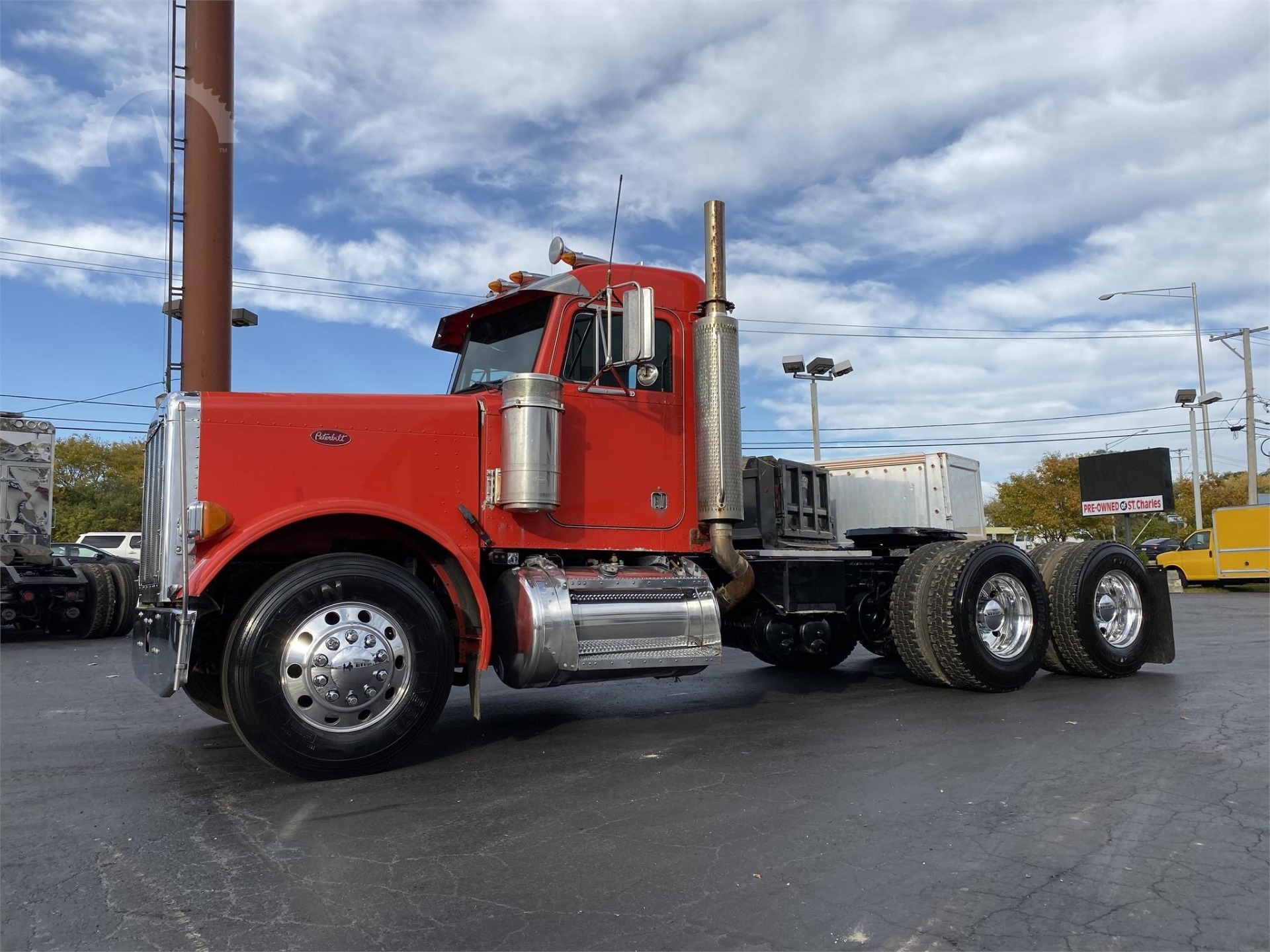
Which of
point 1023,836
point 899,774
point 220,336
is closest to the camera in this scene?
point 1023,836

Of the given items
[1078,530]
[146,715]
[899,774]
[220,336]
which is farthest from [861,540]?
[1078,530]

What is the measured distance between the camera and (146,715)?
7344 millimetres

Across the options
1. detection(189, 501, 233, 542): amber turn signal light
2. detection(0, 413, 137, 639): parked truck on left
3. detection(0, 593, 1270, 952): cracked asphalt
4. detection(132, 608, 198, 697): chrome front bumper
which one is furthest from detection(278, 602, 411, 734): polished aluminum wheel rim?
detection(0, 413, 137, 639): parked truck on left

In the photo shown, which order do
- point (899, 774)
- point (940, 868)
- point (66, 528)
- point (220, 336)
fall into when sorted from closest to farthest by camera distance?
point (940, 868) → point (899, 774) → point (220, 336) → point (66, 528)

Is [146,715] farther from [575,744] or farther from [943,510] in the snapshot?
[943,510]

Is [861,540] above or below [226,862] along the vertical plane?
above

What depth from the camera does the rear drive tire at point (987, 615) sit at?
7.46 metres

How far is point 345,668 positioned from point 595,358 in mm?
2603

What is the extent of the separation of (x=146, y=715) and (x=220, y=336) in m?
9.08

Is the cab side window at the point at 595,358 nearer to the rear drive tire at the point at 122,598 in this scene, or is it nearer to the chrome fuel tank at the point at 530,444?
the chrome fuel tank at the point at 530,444

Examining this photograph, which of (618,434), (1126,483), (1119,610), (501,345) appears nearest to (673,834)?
(618,434)

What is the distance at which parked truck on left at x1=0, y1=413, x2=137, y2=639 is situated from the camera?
576 inches

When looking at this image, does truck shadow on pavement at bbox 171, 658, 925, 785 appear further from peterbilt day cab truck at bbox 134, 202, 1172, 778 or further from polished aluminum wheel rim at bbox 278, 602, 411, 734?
polished aluminum wheel rim at bbox 278, 602, 411, 734

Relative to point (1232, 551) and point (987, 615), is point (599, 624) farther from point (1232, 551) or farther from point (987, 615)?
point (1232, 551)
